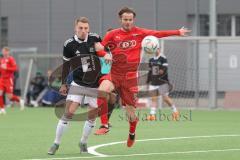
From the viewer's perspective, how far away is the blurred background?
90.9 feet

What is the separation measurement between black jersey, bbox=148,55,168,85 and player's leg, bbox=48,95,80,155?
11.5m

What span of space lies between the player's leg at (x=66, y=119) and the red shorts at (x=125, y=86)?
36.8 inches

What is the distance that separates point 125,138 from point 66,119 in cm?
327

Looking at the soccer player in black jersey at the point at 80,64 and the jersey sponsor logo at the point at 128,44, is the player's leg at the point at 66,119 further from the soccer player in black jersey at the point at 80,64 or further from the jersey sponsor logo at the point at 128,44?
the jersey sponsor logo at the point at 128,44

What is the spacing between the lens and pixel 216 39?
27.4 metres

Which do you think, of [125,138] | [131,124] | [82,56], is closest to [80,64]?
[82,56]

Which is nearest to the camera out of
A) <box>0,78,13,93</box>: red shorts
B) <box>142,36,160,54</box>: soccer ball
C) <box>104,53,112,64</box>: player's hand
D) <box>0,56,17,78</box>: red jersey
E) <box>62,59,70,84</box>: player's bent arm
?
<box>104,53,112,64</box>: player's hand

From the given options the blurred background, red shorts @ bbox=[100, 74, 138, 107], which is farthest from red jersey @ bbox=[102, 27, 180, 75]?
the blurred background

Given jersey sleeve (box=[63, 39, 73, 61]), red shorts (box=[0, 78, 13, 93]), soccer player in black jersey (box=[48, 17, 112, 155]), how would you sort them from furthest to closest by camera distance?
red shorts (box=[0, 78, 13, 93]) → jersey sleeve (box=[63, 39, 73, 61]) → soccer player in black jersey (box=[48, 17, 112, 155])

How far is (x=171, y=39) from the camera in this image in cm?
2828

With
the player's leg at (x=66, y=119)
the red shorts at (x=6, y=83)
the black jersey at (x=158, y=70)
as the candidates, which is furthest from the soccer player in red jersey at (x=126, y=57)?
the red shorts at (x=6, y=83)

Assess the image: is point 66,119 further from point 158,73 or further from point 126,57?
point 158,73

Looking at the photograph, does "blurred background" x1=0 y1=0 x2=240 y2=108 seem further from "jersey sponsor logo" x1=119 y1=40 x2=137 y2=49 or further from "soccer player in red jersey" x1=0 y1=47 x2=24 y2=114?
"jersey sponsor logo" x1=119 y1=40 x2=137 y2=49

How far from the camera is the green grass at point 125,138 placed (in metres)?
11.5
